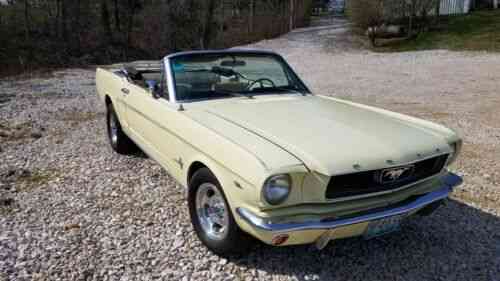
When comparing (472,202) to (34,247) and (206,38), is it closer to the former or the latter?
(34,247)

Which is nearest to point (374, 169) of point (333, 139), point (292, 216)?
point (333, 139)

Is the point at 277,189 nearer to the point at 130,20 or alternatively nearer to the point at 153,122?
the point at 153,122

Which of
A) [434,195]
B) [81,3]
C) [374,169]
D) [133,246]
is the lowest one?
[133,246]

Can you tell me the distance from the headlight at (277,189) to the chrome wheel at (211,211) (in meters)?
0.54

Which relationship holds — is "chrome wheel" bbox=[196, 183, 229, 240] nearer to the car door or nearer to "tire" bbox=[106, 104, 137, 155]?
the car door

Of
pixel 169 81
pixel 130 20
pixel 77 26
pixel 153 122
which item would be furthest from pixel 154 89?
pixel 130 20

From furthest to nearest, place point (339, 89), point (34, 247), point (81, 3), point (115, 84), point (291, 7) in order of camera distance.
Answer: point (291, 7) → point (81, 3) → point (339, 89) → point (115, 84) → point (34, 247)

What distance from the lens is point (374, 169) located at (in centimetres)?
243

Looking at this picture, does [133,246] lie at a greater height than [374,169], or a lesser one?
lesser

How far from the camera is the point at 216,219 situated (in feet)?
9.77

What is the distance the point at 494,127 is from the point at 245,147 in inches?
235

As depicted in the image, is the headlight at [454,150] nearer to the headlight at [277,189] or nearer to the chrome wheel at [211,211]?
the headlight at [277,189]

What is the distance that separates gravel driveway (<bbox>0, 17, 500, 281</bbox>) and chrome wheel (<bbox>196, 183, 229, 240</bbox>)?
19 centimetres

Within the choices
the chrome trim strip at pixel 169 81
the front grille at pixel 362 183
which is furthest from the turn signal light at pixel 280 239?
the chrome trim strip at pixel 169 81
